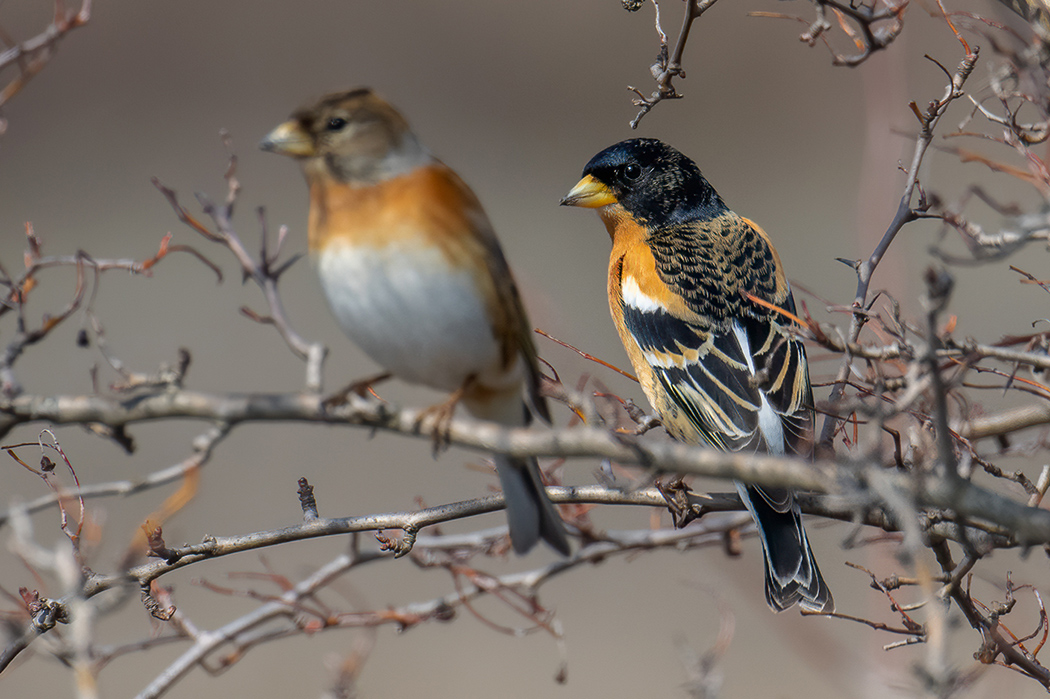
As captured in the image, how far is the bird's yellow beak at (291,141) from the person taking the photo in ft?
4.80

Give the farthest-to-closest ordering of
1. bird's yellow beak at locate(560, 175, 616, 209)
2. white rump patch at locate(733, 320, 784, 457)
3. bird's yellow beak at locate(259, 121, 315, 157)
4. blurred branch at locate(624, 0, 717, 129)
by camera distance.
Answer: bird's yellow beak at locate(560, 175, 616, 209), white rump patch at locate(733, 320, 784, 457), blurred branch at locate(624, 0, 717, 129), bird's yellow beak at locate(259, 121, 315, 157)

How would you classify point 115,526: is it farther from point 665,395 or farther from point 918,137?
point 918,137

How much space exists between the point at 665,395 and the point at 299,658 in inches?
122

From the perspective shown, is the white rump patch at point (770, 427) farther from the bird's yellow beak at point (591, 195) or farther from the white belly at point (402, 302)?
the white belly at point (402, 302)

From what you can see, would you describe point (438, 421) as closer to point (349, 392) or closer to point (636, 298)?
point (349, 392)

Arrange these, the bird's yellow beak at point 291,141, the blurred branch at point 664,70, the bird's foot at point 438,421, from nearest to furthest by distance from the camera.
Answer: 1. the bird's foot at point 438,421
2. the bird's yellow beak at point 291,141
3. the blurred branch at point 664,70

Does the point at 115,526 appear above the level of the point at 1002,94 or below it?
below

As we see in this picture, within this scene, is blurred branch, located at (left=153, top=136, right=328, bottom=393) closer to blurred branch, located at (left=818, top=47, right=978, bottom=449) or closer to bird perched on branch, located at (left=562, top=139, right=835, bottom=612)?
blurred branch, located at (left=818, top=47, right=978, bottom=449)

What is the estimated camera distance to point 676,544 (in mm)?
2156

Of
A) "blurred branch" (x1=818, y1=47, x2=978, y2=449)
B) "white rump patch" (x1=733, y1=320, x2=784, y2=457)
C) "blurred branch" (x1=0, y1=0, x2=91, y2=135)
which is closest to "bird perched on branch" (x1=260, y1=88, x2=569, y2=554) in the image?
"blurred branch" (x1=0, y1=0, x2=91, y2=135)

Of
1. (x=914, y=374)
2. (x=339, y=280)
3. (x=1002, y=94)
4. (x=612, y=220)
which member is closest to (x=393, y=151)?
(x=339, y=280)

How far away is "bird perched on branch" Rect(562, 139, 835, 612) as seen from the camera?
2309mm

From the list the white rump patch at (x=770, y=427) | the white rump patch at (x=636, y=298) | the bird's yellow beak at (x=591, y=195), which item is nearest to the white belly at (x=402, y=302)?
the white rump patch at (x=770, y=427)

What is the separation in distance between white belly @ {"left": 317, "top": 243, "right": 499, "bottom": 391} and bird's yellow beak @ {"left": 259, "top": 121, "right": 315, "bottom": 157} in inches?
6.6
